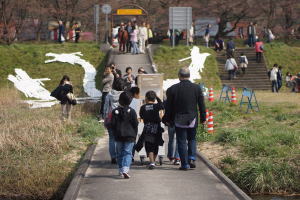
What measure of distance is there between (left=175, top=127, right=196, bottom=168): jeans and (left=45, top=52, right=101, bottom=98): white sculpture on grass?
20864 millimetres

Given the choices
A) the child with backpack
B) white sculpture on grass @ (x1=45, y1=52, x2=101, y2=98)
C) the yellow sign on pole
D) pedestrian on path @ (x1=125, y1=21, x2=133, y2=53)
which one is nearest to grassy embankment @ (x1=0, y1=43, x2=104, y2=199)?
white sculpture on grass @ (x1=45, y1=52, x2=101, y2=98)

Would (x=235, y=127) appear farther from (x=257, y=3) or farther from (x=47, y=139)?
(x=257, y=3)

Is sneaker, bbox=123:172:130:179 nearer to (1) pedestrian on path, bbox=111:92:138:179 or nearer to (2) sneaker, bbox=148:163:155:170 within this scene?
(1) pedestrian on path, bbox=111:92:138:179

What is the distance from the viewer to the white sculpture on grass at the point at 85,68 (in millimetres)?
34062

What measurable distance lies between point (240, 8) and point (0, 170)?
37.3 metres

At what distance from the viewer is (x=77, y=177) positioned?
11.8 metres

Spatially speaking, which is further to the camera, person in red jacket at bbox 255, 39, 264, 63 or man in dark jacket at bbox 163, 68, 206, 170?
person in red jacket at bbox 255, 39, 264, 63

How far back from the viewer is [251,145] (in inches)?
630

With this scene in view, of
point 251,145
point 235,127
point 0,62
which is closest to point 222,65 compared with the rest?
point 0,62

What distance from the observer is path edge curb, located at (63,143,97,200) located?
33.9ft

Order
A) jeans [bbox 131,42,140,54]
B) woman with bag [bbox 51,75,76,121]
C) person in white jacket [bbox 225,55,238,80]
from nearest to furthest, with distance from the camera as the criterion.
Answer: woman with bag [bbox 51,75,76,121] < person in white jacket [bbox 225,55,238,80] < jeans [bbox 131,42,140,54]

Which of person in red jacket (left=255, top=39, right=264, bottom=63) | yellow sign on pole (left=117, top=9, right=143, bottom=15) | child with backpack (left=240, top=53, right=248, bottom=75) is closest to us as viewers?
child with backpack (left=240, top=53, right=248, bottom=75)

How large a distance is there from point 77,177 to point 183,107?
2194mm

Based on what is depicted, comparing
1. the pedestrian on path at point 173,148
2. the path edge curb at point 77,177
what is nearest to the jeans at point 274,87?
the path edge curb at point 77,177
